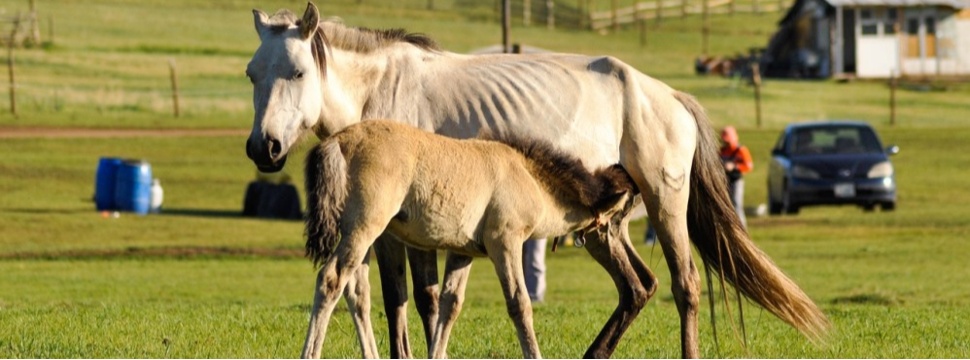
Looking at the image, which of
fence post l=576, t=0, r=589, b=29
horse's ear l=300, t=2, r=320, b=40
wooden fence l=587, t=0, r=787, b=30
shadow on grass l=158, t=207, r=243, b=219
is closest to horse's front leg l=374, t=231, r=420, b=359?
horse's ear l=300, t=2, r=320, b=40

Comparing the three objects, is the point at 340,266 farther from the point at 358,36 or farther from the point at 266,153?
the point at 358,36

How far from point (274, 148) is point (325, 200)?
3.27ft

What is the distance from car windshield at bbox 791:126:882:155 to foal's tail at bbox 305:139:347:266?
24.9 m

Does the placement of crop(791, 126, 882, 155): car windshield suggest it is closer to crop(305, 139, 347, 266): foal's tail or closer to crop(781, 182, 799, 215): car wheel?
crop(781, 182, 799, 215): car wheel

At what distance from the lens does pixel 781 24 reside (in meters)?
81.5

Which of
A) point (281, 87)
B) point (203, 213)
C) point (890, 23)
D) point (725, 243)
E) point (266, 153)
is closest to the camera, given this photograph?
point (266, 153)

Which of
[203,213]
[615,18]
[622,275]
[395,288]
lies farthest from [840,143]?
[615,18]

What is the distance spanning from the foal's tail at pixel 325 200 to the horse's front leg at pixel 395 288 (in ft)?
4.99

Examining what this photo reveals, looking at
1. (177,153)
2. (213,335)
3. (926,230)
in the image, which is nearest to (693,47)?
(177,153)

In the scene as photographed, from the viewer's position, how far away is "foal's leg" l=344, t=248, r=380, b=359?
331 inches

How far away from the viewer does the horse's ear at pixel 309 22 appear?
829cm

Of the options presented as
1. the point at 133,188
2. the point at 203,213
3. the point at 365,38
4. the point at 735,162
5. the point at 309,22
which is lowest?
the point at 203,213

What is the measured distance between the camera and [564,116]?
952 centimetres

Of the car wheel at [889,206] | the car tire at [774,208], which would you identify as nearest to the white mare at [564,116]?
the car wheel at [889,206]
